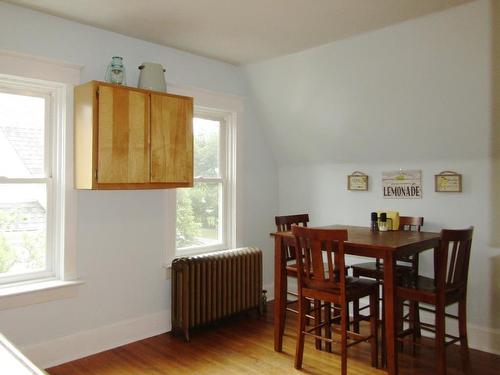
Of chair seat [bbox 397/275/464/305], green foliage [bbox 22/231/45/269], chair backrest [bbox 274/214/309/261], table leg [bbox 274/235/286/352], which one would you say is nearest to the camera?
chair seat [bbox 397/275/464/305]

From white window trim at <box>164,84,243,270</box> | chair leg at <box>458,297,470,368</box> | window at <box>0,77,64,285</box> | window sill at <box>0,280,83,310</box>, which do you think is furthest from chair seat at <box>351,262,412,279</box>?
window at <box>0,77,64,285</box>

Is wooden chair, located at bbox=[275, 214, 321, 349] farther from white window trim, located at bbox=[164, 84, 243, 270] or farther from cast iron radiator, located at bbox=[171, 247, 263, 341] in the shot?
white window trim, located at bbox=[164, 84, 243, 270]

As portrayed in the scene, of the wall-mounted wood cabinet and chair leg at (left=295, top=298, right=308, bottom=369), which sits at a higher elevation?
the wall-mounted wood cabinet

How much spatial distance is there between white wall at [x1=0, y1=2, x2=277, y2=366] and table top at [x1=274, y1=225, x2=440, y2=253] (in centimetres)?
123

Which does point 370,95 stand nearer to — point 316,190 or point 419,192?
point 419,192

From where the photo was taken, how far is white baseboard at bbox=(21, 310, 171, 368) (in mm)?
3082

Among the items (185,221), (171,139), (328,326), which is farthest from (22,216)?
(328,326)

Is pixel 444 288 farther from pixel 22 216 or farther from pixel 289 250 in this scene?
pixel 22 216

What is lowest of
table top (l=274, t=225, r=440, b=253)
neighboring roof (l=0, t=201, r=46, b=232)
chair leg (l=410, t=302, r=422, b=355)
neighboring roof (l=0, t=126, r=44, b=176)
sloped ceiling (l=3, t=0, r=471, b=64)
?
chair leg (l=410, t=302, r=422, b=355)

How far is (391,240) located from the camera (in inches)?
119

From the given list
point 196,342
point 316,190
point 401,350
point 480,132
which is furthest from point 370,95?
point 196,342

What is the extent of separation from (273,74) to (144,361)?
274 centimetres

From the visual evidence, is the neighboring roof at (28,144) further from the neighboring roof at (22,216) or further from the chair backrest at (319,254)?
the chair backrest at (319,254)

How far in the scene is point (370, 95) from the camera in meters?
3.75
